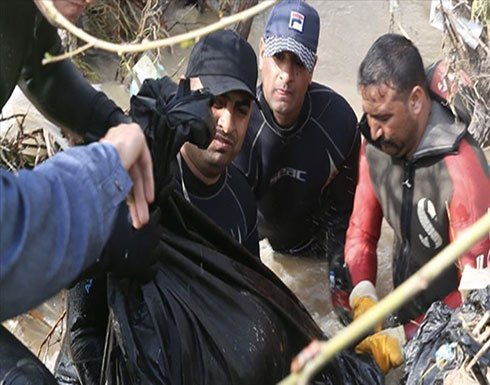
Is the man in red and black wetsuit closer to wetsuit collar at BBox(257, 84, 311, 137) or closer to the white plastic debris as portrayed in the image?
wetsuit collar at BBox(257, 84, 311, 137)

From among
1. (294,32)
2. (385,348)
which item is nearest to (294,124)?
(294,32)

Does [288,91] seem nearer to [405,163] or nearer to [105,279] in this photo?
[405,163]

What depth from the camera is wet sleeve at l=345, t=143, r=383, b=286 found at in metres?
3.51

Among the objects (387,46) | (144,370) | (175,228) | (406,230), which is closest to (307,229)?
(406,230)

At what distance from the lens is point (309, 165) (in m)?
3.70

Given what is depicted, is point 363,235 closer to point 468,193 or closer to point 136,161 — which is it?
point 468,193

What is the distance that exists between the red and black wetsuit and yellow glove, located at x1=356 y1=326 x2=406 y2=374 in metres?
0.30

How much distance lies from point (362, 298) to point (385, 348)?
43 centimetres

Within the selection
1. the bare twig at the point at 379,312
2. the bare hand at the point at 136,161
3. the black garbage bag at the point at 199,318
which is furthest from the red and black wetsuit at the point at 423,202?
the bare twig at the point at 379,312

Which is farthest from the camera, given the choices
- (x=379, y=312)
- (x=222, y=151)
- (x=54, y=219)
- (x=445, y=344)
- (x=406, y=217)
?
(x=406, y=217)

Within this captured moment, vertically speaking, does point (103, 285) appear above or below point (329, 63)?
below

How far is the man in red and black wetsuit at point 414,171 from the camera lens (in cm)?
297

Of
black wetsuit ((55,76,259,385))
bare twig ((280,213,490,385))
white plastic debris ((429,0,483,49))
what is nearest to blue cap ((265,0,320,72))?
white plastic debris ((429,0,483,49))

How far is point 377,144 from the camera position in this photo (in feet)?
10.4
